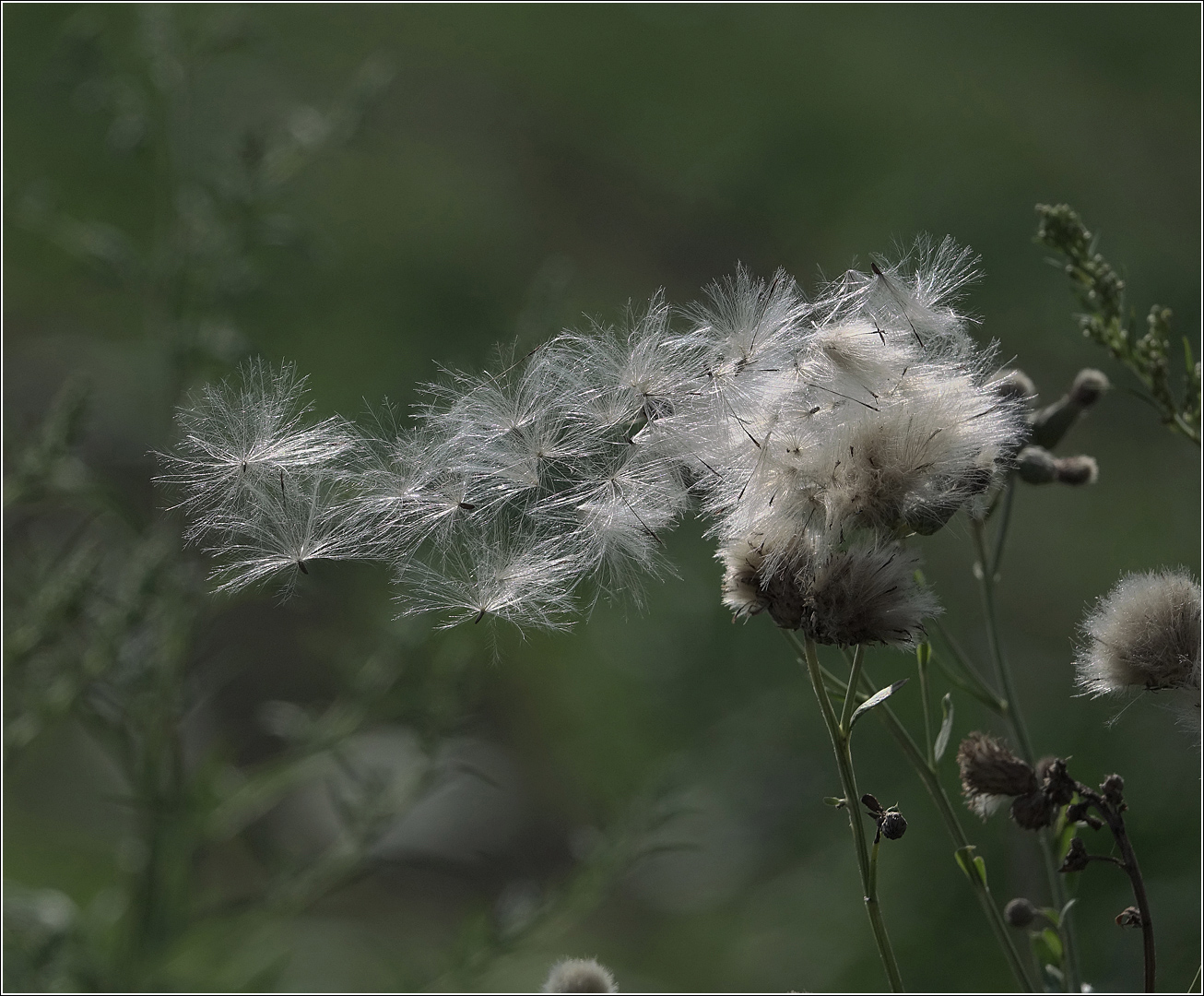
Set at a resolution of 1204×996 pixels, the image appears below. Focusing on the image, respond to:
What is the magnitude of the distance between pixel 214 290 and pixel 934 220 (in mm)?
2535

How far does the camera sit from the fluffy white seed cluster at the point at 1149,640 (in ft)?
1.74

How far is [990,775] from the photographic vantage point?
1.84 feet

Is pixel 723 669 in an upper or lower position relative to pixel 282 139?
lower

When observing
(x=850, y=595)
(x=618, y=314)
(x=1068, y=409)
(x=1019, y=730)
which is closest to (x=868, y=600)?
(x=850, y=595)

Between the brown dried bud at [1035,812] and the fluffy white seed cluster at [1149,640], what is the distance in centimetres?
7

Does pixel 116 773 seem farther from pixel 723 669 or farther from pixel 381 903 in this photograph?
pixel 723 669

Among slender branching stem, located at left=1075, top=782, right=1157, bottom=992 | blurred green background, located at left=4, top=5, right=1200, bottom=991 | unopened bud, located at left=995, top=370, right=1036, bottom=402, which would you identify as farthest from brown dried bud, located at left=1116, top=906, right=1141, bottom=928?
blurred green background, located at left=4, top=5, right=1200, bottom=991

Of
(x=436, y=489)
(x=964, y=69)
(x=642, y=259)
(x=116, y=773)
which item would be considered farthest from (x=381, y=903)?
(x=964, y=69)

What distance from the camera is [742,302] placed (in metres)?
0.61

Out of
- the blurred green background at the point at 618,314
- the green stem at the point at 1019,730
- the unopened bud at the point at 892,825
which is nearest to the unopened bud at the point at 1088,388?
the green stem at the point at 1019,730

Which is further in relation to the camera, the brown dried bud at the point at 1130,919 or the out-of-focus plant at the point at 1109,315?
the out-of-focus plant at the point at 1109,315

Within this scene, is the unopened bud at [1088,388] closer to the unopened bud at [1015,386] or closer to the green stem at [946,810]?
the unopened bud at [1015,386]

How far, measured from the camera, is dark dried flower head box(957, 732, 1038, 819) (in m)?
0.56

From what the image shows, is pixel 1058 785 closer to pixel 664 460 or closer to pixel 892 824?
pixel 892 824
